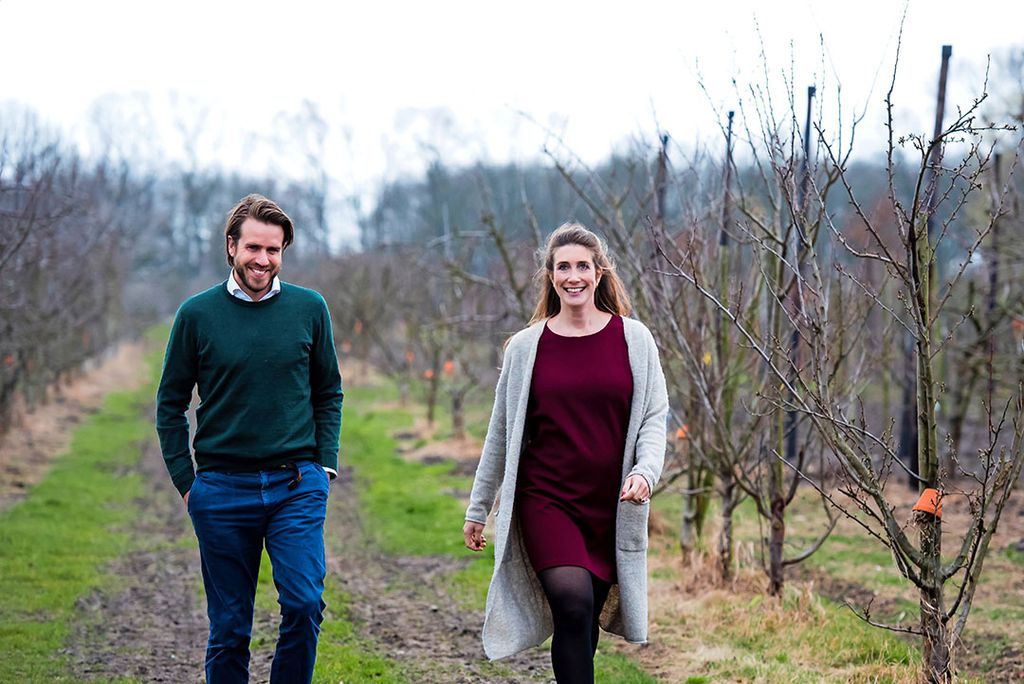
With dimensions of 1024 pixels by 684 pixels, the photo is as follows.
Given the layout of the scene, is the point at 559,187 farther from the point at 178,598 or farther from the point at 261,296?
the point at 261,296

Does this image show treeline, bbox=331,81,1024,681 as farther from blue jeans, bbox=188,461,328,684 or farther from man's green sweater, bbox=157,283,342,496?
blue jeans, bbox=188,461,328,684

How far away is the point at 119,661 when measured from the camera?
17.8 feet

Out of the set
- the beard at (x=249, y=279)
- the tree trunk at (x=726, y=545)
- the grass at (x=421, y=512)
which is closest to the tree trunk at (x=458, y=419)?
the grass at (x=421, y=512)

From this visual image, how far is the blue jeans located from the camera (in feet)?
11.9

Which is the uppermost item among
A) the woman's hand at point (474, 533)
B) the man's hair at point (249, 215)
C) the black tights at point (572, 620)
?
the man's hair at point (249, 215)

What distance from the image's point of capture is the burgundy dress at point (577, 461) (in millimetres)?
3574

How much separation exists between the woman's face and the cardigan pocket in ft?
2.51

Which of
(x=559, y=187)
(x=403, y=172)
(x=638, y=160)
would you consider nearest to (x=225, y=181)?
(x=403, y=172)

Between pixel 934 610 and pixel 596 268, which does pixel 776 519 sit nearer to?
pixel 934 610

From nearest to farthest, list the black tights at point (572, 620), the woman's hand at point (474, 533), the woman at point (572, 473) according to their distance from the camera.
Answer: the black tights at point (572, 620)
the woman at point (572, 473)
the woman's hand at point (474, 533)

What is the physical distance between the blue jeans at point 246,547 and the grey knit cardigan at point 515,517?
609 mm

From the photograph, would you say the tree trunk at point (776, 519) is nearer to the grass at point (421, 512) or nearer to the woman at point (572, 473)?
the grass at point (421, 512)

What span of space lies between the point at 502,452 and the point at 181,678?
2395 mm

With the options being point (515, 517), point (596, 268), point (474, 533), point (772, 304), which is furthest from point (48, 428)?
point (596, 268)
